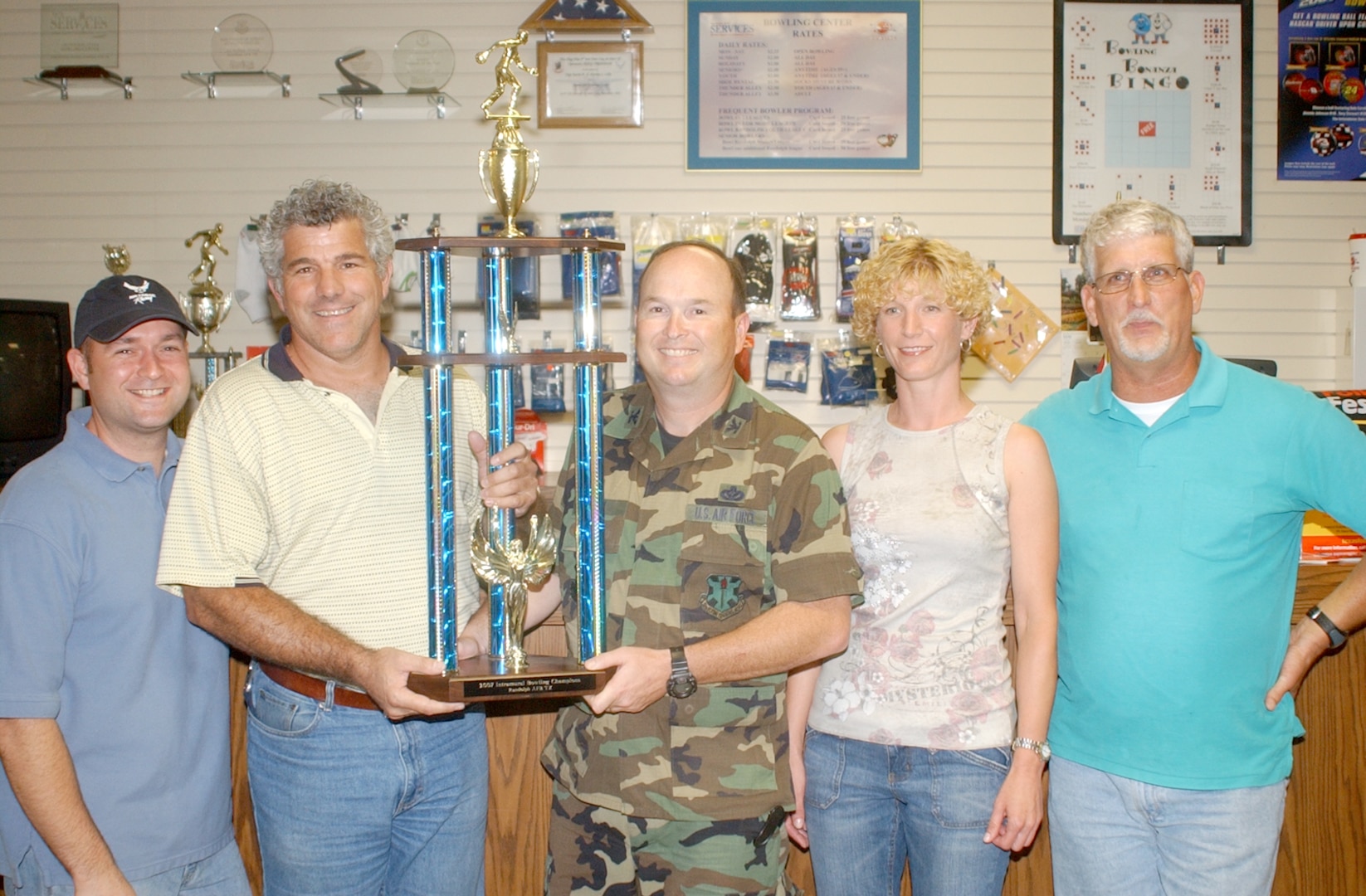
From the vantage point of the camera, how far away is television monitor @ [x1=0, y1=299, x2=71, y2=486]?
3717 mm

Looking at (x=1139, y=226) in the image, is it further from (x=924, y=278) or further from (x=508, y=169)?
(x=508, y=169)

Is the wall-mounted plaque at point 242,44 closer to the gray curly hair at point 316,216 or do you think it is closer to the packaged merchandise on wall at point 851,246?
the packaged merchandise on wall at point 851,246

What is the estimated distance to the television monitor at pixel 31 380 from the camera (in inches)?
146

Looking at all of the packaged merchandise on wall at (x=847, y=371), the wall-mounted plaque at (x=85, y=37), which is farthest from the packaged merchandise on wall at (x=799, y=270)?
the wall-mounted plaque at (x=85, y=37)

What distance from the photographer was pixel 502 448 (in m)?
2.01

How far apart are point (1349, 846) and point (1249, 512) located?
4.22ft

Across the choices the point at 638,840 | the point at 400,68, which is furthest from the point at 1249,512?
the point at 400,68

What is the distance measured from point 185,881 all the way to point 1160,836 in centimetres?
202

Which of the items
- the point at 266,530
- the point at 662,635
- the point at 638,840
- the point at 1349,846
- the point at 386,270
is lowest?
the point at 1349,846

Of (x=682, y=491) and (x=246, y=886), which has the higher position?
(x=682, y=491)

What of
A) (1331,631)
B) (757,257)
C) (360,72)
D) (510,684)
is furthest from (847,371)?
(510,684)

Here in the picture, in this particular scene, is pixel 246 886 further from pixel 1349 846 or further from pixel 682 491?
pixel 1349 846

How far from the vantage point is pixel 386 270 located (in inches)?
88.4

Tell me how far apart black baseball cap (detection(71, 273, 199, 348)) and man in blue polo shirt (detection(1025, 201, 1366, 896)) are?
6.51 feet
